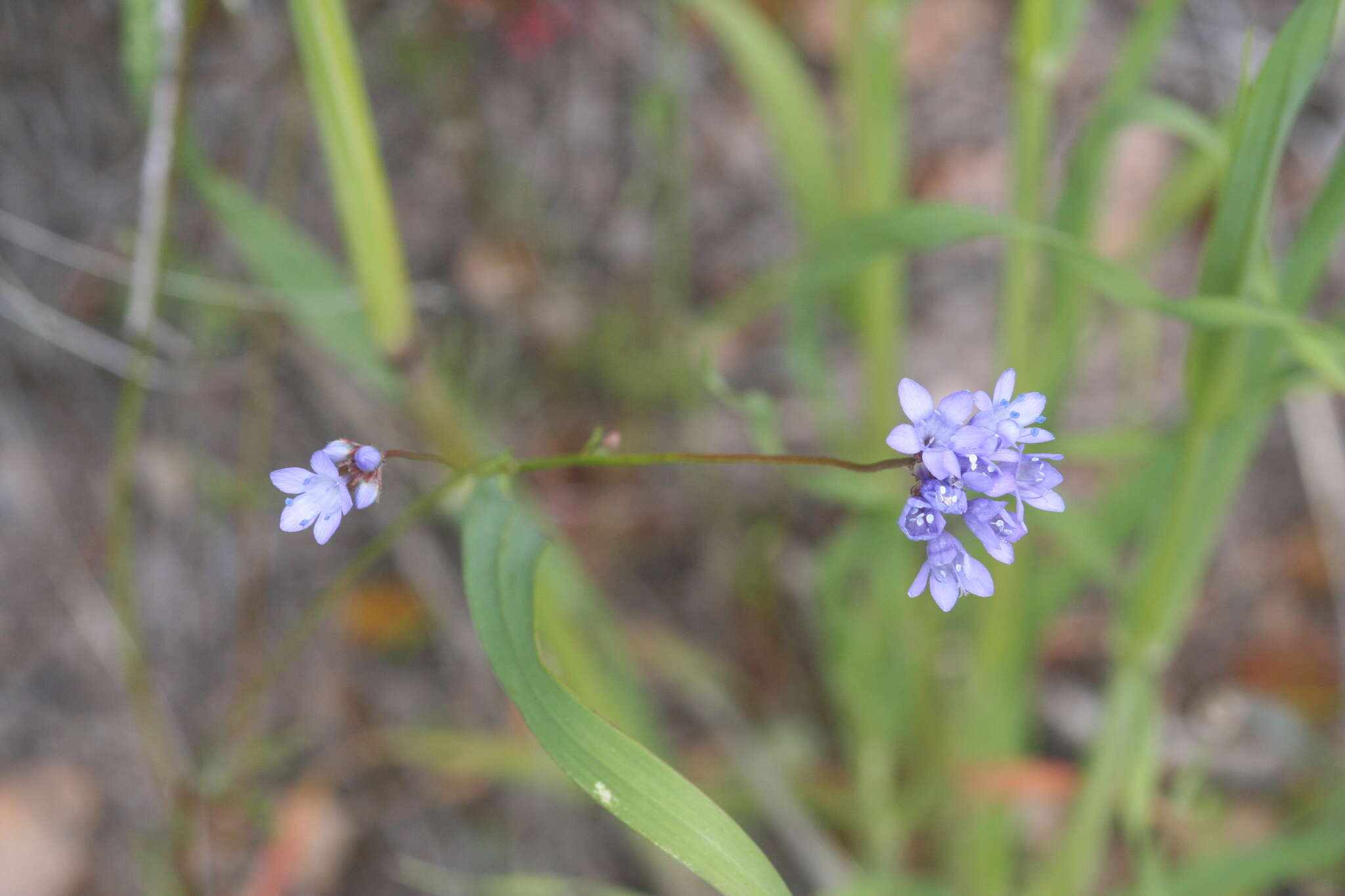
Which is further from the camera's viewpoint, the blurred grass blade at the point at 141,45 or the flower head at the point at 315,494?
the blurred grass blade at the point at 141,45

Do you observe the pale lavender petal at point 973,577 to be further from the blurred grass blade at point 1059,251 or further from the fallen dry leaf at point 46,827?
the fallen dry leaf at point 46,827

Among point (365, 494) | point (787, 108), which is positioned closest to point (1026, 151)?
point (787, 108)

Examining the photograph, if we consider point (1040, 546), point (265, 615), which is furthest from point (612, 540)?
point (1040, 546)

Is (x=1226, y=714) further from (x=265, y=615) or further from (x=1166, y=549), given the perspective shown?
(x=265, y=615)

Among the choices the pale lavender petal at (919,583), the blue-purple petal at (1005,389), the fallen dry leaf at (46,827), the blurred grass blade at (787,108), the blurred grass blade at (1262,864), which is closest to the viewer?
the pale lavender petal at (919,583)

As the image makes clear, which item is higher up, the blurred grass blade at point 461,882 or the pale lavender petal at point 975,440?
the pale lavender petal at point 975,440

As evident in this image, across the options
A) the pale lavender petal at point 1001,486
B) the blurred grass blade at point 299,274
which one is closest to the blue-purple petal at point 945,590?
the pale lavender petal at point 1001,486

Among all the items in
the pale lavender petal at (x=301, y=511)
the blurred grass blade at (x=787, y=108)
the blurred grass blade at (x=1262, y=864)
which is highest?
the blurred grass blade at (x=787, y=108)
